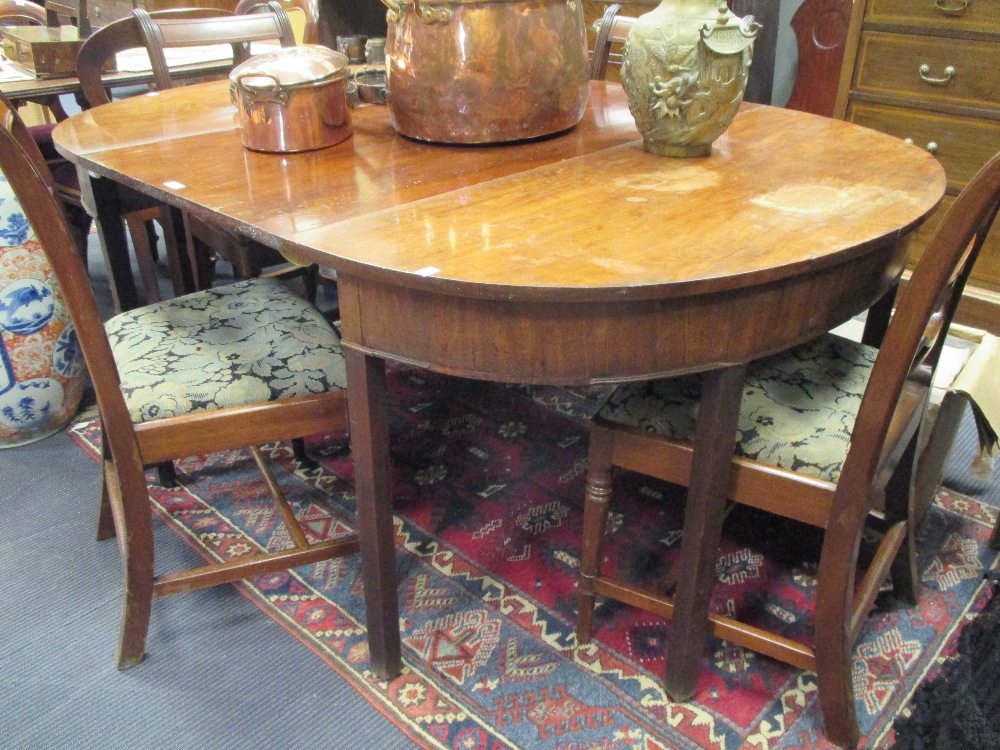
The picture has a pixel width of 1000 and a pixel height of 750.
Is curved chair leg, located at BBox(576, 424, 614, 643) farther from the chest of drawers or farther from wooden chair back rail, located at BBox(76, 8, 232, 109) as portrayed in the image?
the chest of drawers

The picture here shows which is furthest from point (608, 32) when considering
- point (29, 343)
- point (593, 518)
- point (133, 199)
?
point (29, 343)

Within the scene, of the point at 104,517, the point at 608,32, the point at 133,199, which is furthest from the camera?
the point at 608,32

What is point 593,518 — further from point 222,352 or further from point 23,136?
point 23,136

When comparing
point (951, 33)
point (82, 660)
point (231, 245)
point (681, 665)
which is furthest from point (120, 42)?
point (951, 33)

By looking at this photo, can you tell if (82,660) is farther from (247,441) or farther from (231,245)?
(231,245)

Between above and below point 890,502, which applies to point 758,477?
above

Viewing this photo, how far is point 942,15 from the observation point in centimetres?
236

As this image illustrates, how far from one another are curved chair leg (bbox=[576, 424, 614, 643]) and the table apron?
0.30 m

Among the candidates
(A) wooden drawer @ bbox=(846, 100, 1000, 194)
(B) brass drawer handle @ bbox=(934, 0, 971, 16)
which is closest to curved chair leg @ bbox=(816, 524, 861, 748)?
(A) wooden drawer @ bbox=(846, 100, 1000, 194)

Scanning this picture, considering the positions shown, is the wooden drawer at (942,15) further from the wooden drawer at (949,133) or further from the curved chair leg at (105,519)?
the curved chair leg at (105,519)

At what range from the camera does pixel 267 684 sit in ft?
4.70

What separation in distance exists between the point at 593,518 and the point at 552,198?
21.3 inches

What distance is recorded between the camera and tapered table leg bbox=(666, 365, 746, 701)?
3.64ft

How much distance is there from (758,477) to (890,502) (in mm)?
423
